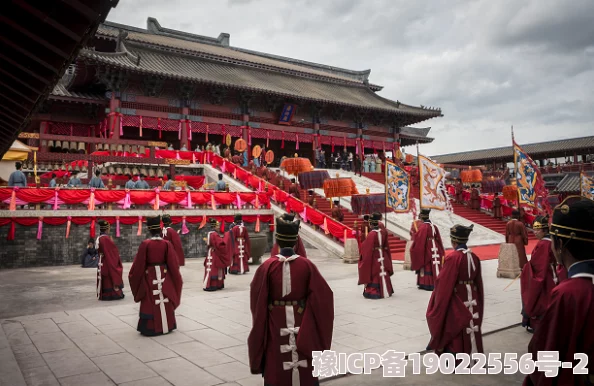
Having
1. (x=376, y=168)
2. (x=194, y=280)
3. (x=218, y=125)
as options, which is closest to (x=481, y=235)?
(x=376, y=168)

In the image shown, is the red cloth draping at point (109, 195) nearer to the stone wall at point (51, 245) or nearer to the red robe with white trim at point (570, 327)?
the stone wall at point (51, 245)

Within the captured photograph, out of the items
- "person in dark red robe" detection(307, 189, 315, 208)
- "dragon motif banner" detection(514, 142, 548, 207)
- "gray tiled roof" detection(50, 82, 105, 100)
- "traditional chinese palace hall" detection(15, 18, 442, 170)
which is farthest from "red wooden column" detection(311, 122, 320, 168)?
"dragon motif banner" detection(514, 142, 548, 207)

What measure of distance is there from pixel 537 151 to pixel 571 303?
36.5m

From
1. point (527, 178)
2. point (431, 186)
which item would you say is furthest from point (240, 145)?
point (527, 178)

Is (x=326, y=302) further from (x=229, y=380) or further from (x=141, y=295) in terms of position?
(x=141, y=295)

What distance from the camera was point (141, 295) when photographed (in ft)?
16.9

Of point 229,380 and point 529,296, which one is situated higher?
point 529,296

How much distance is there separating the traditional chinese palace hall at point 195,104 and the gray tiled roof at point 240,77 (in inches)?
3.0

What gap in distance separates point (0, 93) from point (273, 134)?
69.5 feet

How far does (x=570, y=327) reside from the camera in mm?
1863

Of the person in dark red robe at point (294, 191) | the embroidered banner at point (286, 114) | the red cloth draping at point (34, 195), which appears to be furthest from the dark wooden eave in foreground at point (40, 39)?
the embroidered banner at point (286, 114)

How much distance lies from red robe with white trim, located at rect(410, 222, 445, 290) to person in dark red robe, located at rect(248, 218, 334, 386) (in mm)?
5121

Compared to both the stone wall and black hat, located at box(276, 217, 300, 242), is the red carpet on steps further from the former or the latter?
black hat, located at box(276, 217, 300, 242)

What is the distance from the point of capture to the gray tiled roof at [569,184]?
2470cm
